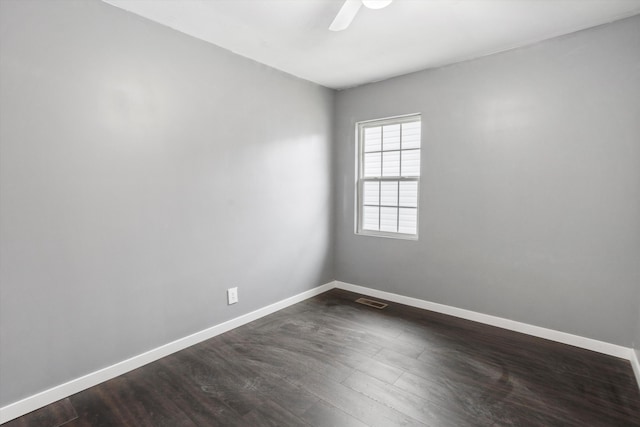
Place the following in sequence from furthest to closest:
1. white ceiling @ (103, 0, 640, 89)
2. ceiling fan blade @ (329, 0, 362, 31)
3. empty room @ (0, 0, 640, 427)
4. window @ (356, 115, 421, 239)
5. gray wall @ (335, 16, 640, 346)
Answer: window @ (356, 115, 421, 239) < gray wall @ (335, 16, 640, 346) < white ceiling @ (103, 0, 640, 89) < empty room @ (0, 0, 640, 427) < ceiling fan blade @ (329, 0, 362, 31)

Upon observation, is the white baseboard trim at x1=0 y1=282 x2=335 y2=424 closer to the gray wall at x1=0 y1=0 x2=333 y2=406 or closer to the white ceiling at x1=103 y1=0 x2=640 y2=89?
the gray wall at x1=0 y1=0 x2=333 y2=406

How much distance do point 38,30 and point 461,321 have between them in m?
3.88

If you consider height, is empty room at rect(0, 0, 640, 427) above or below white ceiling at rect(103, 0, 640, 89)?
below

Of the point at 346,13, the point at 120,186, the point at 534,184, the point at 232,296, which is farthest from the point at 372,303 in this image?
the point at 346,13

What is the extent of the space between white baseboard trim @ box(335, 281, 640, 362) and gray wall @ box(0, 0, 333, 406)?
140cm

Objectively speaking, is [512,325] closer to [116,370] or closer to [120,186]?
[116,370]

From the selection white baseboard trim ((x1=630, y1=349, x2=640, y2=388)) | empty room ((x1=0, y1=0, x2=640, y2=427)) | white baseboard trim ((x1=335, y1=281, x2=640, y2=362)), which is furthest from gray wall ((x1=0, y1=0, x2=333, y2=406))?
white baseboard trim ((x1=630, y1=349, x2=640, y2=388))

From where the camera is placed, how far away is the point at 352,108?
12.6 feet

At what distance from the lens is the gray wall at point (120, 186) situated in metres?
1.80

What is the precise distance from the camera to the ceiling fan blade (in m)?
1.74

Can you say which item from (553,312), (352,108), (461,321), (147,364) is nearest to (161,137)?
(147,364)

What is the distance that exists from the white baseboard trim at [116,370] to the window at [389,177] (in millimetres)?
1540

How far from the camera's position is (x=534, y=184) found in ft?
8.89

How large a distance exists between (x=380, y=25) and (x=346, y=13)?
66cm
